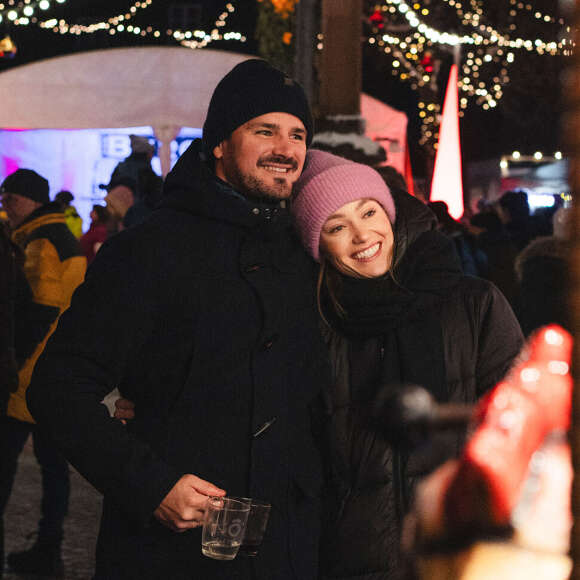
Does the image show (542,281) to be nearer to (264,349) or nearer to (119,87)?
(264,349)

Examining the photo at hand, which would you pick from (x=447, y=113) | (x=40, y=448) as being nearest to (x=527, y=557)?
(x=40, y=448)

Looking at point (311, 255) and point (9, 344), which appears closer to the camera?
point (311, 255)

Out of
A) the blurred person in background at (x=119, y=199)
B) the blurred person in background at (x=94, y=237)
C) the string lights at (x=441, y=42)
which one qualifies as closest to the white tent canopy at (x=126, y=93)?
the blurred person in background at (x=94, y=237)

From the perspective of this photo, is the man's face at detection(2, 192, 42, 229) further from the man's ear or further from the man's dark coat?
the man's dark coat

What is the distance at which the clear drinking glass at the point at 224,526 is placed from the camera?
2354 mm

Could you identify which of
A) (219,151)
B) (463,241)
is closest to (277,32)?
(463,241)

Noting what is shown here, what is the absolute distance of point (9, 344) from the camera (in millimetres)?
4820

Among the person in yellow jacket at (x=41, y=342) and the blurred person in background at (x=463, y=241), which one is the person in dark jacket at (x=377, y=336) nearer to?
the person in yellow jacket at (x=41, y=342)

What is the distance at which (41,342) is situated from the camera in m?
5.28

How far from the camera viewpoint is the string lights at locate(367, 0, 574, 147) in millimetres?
17516

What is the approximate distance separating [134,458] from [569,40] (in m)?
1.84

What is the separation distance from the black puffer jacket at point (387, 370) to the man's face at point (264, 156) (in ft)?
1.03

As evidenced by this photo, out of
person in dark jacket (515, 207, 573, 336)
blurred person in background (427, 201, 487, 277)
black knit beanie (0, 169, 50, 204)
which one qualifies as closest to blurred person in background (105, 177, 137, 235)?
black knit beanie (0, 169, 50, 204)

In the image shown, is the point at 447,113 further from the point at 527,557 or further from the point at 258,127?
the point at 527,557
